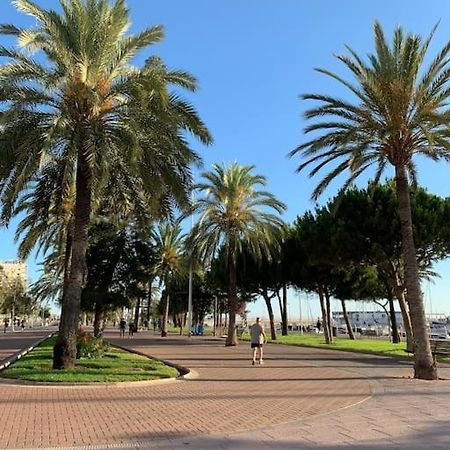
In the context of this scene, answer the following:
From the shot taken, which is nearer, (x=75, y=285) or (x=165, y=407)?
(x=165, y=407)

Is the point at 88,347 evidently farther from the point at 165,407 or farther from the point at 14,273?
the point at 14,273

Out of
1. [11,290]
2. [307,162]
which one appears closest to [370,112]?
[307,162]

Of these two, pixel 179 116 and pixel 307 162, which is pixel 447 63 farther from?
pixel 179 116

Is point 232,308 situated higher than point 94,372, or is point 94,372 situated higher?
point 232,308

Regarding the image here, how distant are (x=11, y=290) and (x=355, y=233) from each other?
106 m

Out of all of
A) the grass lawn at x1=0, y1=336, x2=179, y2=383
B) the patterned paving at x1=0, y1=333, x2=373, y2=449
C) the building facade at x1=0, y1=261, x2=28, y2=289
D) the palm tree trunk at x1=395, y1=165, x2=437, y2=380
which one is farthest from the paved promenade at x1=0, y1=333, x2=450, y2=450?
the building facade at x1=0, y1=261, x2=28, y2=289

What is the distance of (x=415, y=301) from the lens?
55.1ft

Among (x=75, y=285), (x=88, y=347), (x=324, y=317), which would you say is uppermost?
(x=324, y=317)

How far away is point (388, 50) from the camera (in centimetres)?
1747

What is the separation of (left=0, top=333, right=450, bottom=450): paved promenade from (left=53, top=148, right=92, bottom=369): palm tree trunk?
276 cm

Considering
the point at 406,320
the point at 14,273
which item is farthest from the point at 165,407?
the point at 14,273

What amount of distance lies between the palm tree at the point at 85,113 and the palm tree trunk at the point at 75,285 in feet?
0.10

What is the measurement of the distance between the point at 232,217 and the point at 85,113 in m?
18.2

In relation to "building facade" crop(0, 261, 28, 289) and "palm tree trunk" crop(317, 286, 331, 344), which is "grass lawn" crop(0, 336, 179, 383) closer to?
"palm tree trunk" crop(317, 286, 331, 344)
